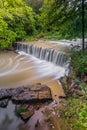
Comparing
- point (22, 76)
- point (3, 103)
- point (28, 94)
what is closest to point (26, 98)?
point (28, 94)

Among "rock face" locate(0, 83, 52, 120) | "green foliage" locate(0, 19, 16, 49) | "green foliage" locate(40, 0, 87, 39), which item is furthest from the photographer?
"green foliage" locate(0, 19, 16, 49)

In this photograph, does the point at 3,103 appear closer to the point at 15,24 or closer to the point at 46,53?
the point at 46,53

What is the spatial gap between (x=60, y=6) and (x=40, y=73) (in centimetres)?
359

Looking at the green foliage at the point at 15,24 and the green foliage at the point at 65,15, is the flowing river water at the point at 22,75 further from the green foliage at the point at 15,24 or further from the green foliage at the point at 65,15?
the green foliage at the point at 65,15

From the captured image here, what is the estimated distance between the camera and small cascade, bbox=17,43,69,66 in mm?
12000

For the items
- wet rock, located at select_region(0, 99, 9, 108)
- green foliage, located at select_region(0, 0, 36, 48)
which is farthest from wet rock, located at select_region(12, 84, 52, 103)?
green foliage, located at select_region(0, 0, 36, 48)

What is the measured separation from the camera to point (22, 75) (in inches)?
421

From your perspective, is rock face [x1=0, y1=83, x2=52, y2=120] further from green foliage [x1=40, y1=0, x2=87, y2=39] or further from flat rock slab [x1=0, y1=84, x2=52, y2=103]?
green foliage [x1=40, y1=0, x2=87, y2=39]

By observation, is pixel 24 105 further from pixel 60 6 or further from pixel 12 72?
pixel 60 6

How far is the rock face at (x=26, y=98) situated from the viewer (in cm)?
667

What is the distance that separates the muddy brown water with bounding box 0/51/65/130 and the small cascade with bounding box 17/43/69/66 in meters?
0.40

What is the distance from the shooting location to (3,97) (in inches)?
302

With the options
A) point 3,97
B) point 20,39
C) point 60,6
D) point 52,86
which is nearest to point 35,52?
point 20,39

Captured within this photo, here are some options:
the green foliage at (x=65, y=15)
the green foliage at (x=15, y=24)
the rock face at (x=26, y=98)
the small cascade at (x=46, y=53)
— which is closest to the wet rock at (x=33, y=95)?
the rock face at (x=26, y=98)
